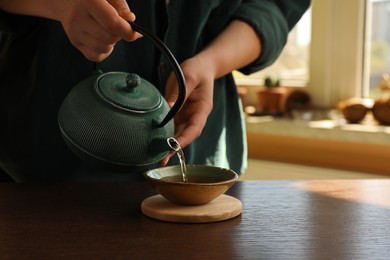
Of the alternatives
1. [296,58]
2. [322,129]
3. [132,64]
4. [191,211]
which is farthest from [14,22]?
[296,58]

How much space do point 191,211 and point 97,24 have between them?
0.29 meters

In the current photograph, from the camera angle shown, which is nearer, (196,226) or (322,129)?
(196,226)

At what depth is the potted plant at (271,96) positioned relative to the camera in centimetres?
269

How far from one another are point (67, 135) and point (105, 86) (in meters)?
0.09

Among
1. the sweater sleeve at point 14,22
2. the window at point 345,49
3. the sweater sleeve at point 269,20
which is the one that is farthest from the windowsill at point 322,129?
the sweater sleeve at point 14,22

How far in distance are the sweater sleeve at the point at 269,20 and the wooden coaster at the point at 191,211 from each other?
0.50 m

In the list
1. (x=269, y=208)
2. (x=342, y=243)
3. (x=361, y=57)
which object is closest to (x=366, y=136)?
(x=361, y=57)

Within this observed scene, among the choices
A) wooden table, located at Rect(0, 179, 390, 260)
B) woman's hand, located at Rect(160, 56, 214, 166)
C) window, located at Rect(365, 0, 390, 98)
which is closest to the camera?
wooden table, located at Rect(0, 179, 390, 260)

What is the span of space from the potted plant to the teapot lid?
1.66 meters

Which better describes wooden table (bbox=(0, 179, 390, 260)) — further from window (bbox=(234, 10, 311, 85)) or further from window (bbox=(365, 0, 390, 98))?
window (bbox=(234, 10, 311, 85))

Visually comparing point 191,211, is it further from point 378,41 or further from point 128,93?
point 378,41

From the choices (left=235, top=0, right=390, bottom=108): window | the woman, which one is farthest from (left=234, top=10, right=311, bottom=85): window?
the woman

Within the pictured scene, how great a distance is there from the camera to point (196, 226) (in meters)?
0.93

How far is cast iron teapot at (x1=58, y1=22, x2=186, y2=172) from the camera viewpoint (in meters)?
1.01
